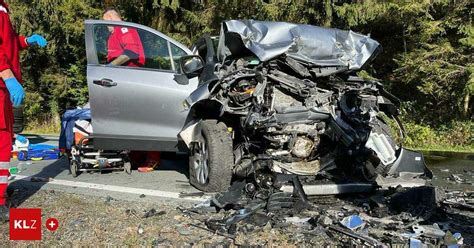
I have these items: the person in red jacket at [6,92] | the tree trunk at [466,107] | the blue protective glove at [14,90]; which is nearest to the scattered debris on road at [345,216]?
the person in red jacket at [6,92]

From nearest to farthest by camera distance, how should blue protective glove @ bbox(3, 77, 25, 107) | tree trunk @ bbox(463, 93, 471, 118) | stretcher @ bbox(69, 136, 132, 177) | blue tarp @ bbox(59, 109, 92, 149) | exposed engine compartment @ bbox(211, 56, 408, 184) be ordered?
blue protective glove @ bbox(3, 77, 25, 107) → exposed engine compartment @ bbox(211, 56, 408, 184) → stretcher @ bbox(69, 136, 132, 177) → blue tarp @ bbox(59, 109, 92, 149) → tree trunk @ bbox(463, 93, 471, 118)

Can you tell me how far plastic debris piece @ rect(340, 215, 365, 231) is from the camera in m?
3.68

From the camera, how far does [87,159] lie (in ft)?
19.8

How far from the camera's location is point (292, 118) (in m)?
4.87

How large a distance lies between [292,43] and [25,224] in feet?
11.2

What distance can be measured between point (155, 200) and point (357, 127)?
2.43m

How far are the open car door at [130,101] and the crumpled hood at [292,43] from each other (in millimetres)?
862

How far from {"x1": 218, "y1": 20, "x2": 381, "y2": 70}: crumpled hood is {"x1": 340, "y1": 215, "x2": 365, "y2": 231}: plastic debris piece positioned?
200 centimetres

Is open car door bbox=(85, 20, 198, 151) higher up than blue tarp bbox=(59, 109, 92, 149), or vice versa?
open car door bbox=(85, 20, 198, 151)

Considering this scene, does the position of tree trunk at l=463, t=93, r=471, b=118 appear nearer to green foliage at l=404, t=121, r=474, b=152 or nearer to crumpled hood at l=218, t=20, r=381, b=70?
green foliage at l=404, t=121, r=474, b=152

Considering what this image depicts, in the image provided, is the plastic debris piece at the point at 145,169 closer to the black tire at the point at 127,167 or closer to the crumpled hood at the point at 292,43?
the black tire at the point at 127,167

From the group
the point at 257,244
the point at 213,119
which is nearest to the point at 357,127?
the point at 213,119

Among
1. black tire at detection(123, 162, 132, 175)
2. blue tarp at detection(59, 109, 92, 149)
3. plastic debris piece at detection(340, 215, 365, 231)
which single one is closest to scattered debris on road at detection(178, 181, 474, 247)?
plastic debris piece at detection(340, 215, 365, 231)

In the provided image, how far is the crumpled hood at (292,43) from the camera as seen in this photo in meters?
5.04
